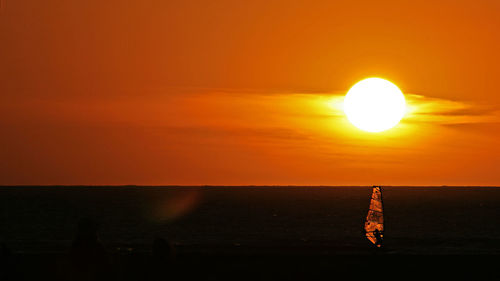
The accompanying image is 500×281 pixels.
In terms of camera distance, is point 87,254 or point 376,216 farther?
point 376,216

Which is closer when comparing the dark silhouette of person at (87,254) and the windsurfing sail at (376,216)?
the dark silhouette of person at (87,254)

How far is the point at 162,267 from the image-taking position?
20.5 meters

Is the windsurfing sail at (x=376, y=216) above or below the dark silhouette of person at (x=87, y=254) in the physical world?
above

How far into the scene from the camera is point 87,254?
19.1m

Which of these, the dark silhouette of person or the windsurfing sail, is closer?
the dark silhouette of person

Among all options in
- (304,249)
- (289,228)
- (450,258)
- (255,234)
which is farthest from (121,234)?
(450,258)

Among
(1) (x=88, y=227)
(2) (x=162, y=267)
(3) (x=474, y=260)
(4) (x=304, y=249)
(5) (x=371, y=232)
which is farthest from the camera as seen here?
(5) (x=371, y=232)

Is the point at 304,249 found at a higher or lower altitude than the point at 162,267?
higher

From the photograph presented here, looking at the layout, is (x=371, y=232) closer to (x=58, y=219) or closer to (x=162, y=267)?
(x=162, y=267)

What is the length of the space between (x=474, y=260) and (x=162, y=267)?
12.7 metres

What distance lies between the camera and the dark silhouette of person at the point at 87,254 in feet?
62.6

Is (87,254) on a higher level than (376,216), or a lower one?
lower

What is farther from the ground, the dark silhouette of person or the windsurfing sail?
the windsurfing sail

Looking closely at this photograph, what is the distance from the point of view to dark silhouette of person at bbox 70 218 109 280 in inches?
751
